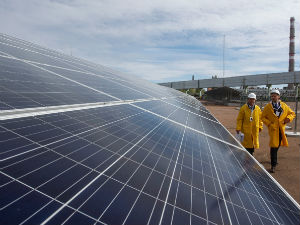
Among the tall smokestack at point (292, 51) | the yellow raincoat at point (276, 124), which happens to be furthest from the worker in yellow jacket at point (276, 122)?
the tall smokestack at point (292, 51)

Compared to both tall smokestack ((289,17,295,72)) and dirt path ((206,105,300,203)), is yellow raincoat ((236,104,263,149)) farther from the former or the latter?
tall smokestack ((289,17,295,72))

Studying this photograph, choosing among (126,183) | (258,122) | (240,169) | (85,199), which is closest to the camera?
(85,199)

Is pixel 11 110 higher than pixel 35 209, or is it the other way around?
pixel 11 110

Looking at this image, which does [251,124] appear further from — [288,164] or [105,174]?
[105,174]

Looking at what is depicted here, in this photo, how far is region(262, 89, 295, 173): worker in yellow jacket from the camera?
793 cm

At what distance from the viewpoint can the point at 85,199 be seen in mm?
1343

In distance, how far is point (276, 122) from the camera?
8.05 metres

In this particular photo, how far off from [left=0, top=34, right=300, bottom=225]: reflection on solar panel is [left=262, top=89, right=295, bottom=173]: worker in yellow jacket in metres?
4.97

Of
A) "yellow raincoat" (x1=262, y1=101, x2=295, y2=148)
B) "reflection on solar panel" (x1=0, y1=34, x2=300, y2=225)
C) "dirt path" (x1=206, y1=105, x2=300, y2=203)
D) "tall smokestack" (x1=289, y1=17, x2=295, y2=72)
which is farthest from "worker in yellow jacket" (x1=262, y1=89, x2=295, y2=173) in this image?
"tall smokestack" (x1=289, y1=17, x2=295, y2=72)

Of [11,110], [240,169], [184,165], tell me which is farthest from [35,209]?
[240,169]

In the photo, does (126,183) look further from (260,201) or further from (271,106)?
(271,106)

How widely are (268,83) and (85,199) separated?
169ft

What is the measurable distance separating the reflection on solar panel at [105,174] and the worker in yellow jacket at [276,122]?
4.97m

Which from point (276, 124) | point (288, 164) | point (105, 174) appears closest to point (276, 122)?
point (276, 124)
